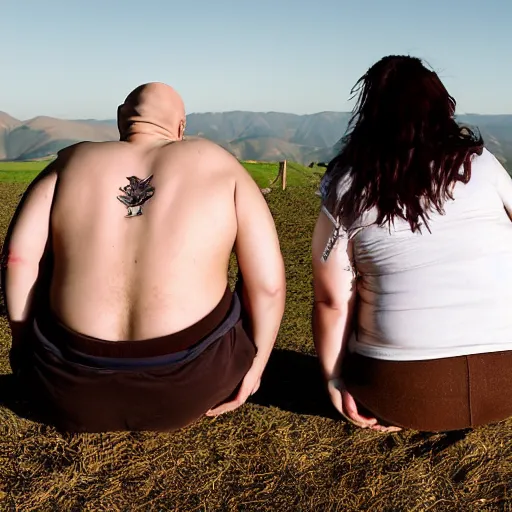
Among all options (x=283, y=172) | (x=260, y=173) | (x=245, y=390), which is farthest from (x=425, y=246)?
(x=260, y=173)

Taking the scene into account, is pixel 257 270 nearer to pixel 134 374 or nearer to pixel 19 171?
pixel 134 374

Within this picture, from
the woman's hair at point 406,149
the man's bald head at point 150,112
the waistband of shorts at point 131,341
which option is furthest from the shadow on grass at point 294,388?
the man's bald head at point 150,112

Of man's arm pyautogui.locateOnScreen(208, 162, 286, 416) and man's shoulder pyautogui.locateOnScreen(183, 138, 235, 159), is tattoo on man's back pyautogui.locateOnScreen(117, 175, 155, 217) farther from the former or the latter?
man's arm pyautogui.locateOnScreen(208, 162, 286, 416)

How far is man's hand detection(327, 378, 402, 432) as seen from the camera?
91.6 inches

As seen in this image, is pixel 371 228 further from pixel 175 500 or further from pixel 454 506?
pixel 175 500

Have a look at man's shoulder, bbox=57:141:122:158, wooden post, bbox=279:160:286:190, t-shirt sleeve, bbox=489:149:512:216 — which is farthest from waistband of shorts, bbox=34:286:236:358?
wooden post, bbox=279:160:286:190

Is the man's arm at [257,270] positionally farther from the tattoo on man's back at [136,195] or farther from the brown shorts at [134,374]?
the tattoo on man's back at [136,195]

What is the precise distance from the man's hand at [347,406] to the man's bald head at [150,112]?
43.0 inches

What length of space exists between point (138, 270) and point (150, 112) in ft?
1.98

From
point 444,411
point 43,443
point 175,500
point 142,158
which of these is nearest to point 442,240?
point 444,411

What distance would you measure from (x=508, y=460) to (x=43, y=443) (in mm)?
1637

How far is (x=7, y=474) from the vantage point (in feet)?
7.01

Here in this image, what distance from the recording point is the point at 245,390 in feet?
7.84

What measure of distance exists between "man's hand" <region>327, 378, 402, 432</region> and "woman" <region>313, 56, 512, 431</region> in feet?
0.60
